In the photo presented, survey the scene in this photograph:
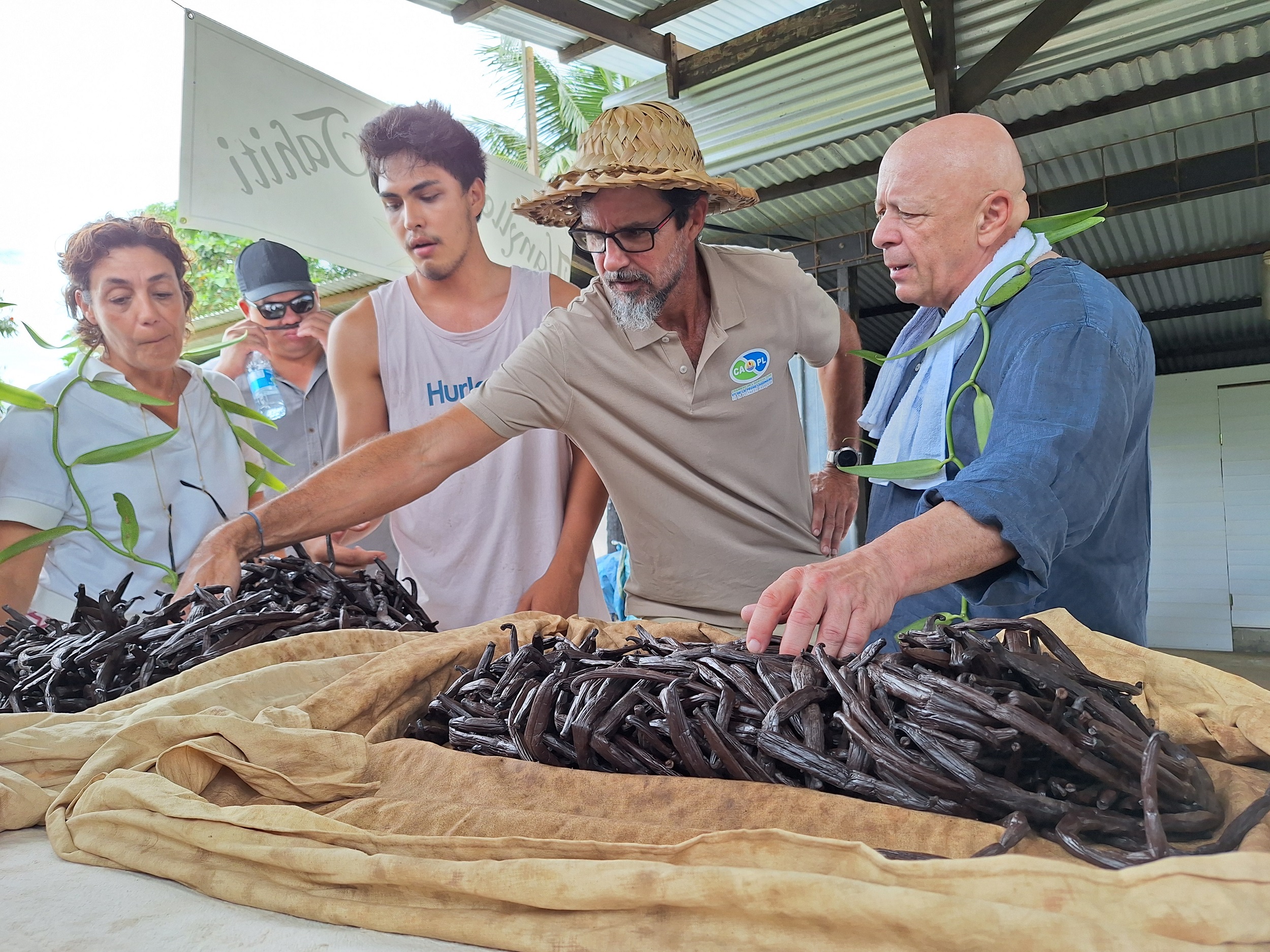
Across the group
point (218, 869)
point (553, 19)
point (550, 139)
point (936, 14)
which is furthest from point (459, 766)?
point (550, 139)

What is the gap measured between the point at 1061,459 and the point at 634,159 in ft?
3.95

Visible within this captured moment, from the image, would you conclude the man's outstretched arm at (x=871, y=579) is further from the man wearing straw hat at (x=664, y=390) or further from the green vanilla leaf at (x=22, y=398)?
the green vanilla leaf at (x=22, y=398)

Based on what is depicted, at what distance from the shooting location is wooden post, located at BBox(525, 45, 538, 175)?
14.8ft

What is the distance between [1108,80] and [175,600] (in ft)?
14.0

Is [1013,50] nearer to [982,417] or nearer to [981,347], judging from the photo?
[981,347]

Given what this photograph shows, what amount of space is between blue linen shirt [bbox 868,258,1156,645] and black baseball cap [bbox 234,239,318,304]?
240 centimetres

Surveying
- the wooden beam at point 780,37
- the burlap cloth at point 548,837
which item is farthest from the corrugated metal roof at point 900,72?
the burlap cloth at point 548,837

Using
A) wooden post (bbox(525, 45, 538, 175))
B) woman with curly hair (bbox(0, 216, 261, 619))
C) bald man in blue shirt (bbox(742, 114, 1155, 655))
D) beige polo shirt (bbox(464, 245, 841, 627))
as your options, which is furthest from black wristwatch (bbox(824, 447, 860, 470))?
wooden post (bbox(525, 45, 538, 175))

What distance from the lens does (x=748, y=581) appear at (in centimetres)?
207

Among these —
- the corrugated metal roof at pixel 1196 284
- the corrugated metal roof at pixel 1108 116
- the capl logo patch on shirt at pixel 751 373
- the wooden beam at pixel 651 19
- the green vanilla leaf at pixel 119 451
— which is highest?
the wooden beam at pixel 651 19

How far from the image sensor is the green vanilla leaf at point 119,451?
1.85 metres

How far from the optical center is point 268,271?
3.05 meters

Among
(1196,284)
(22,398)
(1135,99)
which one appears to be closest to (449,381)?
(22,398)

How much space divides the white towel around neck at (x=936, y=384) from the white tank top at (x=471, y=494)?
0.97 metres
